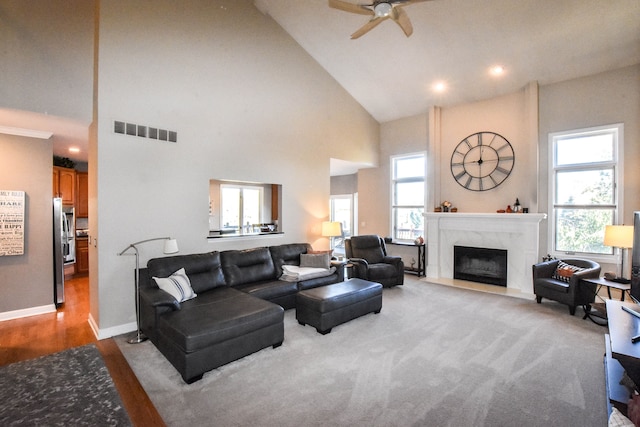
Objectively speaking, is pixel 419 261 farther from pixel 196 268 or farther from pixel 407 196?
pixel 196 268

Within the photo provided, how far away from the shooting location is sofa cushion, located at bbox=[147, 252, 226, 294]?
12.0ft

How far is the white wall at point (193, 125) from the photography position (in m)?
3.67

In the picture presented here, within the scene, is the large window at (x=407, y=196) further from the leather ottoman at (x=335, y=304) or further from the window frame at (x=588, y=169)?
the leather ottoman at (x=335, y=304)

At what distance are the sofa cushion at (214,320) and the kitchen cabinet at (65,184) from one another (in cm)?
475

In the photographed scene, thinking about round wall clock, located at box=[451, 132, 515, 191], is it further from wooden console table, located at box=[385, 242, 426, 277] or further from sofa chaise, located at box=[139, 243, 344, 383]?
sofa chaise, located at box=[139, 243, 344, 383]

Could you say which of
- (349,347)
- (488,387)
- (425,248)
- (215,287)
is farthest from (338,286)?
(425,248)

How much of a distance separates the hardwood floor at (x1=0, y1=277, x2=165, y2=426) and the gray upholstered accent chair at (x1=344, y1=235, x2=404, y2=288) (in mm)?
3690

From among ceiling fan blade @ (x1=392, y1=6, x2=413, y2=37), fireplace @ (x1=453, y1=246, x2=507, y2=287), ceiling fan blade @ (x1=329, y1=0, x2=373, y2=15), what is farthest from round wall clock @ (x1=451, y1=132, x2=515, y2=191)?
ceiling fan blade @ (x1=329, y1=0, x2=373, y2=15)

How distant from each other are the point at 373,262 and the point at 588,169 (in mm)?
3881

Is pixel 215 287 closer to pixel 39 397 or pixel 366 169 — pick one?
pixel 39 397

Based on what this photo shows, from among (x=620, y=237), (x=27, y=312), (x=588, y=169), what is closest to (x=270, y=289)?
(x=27, y=312)

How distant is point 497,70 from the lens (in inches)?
203

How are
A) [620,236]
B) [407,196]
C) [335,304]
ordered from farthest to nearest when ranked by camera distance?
[407,196], [620,236], [335,304]

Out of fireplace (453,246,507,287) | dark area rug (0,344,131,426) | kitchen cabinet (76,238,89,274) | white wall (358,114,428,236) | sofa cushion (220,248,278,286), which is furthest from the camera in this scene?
white wall (358,114,428,236)
